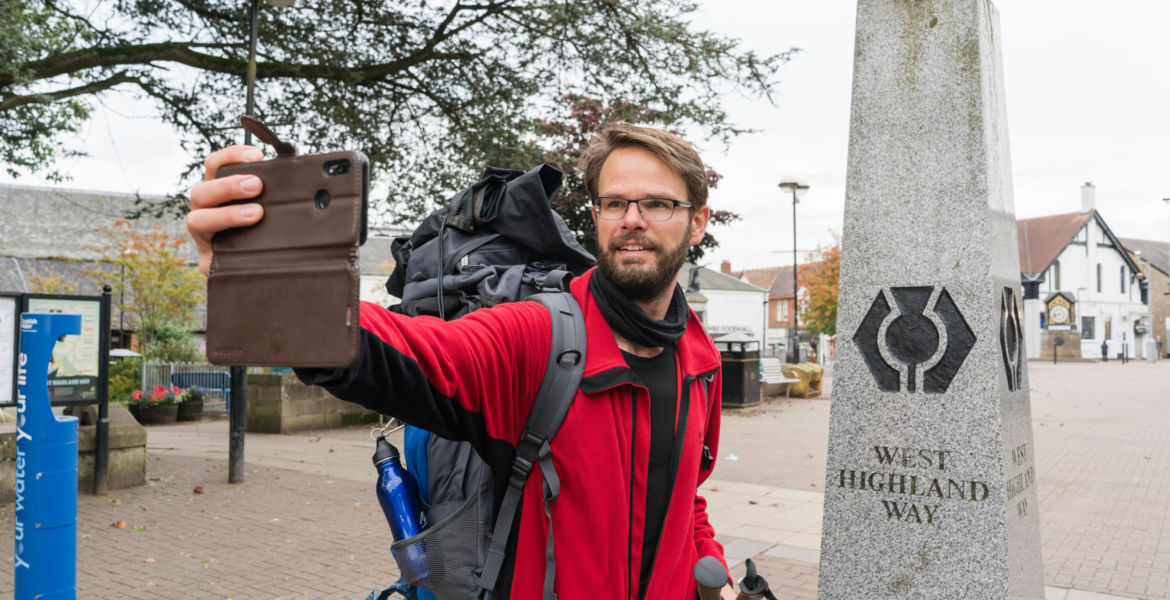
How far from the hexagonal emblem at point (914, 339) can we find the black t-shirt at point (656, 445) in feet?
8.86

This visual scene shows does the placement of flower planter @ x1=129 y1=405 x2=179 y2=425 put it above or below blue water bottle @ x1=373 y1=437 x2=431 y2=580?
below

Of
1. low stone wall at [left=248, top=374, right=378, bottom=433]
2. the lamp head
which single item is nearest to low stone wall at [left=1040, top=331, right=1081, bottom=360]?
the lamp head

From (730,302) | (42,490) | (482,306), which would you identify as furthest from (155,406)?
(730,302)

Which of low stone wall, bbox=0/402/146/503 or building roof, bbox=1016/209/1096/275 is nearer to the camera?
low stone wall, bbox=0/402/146/503

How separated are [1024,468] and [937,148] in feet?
5.84

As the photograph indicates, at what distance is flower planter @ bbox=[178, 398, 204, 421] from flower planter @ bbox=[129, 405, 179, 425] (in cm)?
27

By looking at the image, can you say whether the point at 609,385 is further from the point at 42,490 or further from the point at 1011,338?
the point at 1011,338

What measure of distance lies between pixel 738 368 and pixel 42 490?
15.1 metres

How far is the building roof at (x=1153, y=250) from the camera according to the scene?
66.7 meters

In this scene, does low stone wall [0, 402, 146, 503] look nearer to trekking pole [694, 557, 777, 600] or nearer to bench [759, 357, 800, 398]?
trekking pole [694, 557, 777, 600]

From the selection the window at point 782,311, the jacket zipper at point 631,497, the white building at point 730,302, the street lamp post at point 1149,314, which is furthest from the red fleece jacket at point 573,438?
the window at point 782,311

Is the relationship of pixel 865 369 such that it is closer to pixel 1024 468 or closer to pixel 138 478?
pixel 1024 468

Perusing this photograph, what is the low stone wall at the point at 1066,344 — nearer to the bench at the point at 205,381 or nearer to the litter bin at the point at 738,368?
the litter bin at the point at 738,368

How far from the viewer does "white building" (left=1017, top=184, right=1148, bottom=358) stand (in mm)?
53500
